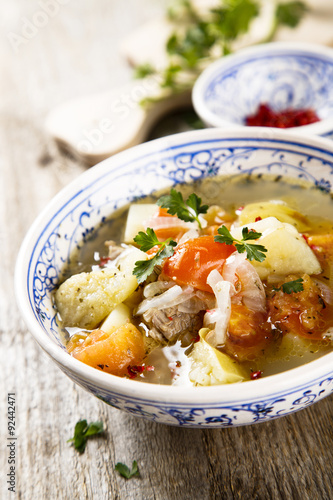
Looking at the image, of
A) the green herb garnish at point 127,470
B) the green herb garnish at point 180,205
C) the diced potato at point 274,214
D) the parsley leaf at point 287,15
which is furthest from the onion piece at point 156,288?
the parsley leaf at point 287,15

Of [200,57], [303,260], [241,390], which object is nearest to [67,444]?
[241,390]

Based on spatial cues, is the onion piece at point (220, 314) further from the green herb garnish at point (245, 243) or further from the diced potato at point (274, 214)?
the diced potato at point (274, 214)

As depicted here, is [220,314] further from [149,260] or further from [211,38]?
[211,38]

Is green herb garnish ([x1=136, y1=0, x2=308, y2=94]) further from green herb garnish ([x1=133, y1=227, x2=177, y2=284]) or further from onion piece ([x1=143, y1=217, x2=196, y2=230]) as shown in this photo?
green herb garnish ([x1=133, y1=227, x2=177, y2=284])

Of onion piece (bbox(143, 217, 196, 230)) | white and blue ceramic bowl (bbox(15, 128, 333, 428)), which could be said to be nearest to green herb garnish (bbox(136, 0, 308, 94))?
white and blue ceramic bowl (bbox(15, 128, 333, 428))

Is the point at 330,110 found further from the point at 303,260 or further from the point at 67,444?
the point at 67,444
